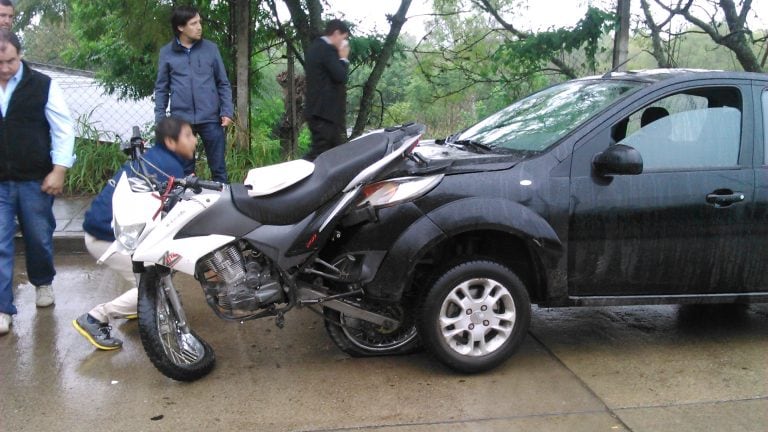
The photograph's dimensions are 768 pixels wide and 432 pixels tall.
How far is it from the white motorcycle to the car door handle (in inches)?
63.1

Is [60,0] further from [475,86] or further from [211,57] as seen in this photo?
[211,57]

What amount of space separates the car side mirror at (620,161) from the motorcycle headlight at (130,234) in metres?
2.49

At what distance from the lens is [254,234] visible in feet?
13.1

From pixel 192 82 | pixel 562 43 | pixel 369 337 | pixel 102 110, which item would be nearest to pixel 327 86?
pixel 192 82

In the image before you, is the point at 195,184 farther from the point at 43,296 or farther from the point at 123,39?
the point at 123,39

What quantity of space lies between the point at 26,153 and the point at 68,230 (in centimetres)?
233

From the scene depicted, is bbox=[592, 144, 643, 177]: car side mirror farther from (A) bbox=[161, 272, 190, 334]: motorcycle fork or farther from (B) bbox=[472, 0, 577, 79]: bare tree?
(B) bbox=[472, 0, 577, 79]: bare tree

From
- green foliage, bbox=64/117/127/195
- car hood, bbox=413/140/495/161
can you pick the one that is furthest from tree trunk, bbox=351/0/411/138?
car hood, bbox=413/140/495/161

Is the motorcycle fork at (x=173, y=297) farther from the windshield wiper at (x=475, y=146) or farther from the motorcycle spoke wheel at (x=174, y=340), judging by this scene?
the windshield wiper at (x=475, y=146)

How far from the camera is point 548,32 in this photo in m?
9.27

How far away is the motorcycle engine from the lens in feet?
13.1

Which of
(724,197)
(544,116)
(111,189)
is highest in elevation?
(544,116)

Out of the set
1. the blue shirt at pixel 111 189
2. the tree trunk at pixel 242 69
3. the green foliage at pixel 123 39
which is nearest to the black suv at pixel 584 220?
the blue shirt at pixel 111 189

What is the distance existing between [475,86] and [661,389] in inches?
282
